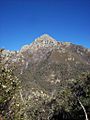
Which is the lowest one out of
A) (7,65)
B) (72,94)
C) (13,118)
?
(13,118)

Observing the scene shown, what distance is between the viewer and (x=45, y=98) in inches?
4021

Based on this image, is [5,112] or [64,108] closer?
[5,112]

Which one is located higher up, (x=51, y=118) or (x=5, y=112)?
(x=51, y=118)

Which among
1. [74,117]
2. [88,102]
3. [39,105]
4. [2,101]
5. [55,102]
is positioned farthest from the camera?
[39,105]

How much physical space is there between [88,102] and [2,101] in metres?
50.7

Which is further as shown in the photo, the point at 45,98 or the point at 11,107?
the point at 45,98

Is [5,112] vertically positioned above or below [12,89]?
below

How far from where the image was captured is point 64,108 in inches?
3479

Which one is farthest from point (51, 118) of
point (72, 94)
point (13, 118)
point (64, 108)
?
point (13, 118)

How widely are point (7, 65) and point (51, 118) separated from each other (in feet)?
259

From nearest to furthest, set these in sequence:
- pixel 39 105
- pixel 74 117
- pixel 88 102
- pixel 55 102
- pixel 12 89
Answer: pixel 12 89 → pixel 88 102 → pixel 74 117 → pixel 55 102 → pixel 39 105

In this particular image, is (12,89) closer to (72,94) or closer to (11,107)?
(11,107)

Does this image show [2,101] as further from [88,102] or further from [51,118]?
[51,118]

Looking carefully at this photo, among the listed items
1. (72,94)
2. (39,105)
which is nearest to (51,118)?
(39,105)
